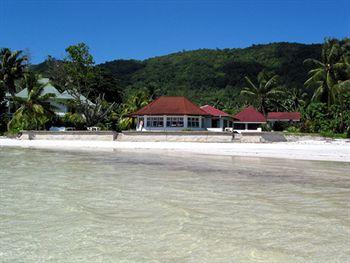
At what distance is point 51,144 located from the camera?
28.1m

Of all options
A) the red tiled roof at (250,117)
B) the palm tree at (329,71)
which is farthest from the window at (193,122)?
the palm tree at (329,71)

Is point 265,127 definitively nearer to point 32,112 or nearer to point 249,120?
point 249,120

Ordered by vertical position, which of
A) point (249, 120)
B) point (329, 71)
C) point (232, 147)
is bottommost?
point (232, 147)

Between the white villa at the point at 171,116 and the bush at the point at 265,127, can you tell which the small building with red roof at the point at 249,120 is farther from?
the white villa at the point at 171,116

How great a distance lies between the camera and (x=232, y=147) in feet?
76.5

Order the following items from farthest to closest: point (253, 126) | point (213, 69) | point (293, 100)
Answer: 1. point (213, 69)
2. point (293, 100)
3. point (253, 126)

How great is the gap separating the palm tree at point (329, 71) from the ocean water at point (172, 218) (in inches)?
1017

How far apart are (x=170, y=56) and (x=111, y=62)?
1420 centimetres

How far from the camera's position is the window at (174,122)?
36.2 meters

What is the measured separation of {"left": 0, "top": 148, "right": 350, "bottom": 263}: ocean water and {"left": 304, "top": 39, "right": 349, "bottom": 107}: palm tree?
84.8ft

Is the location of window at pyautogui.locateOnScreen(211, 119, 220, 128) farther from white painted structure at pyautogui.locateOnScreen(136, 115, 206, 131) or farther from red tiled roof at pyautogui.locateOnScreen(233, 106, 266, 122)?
white painted structure at pyautogui.locateOnScreen(136, 115, 206, 131)

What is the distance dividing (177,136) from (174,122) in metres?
8.98

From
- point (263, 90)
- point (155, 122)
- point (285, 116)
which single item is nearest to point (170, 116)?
point (155, 122)

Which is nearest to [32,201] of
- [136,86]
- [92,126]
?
[92,126]
